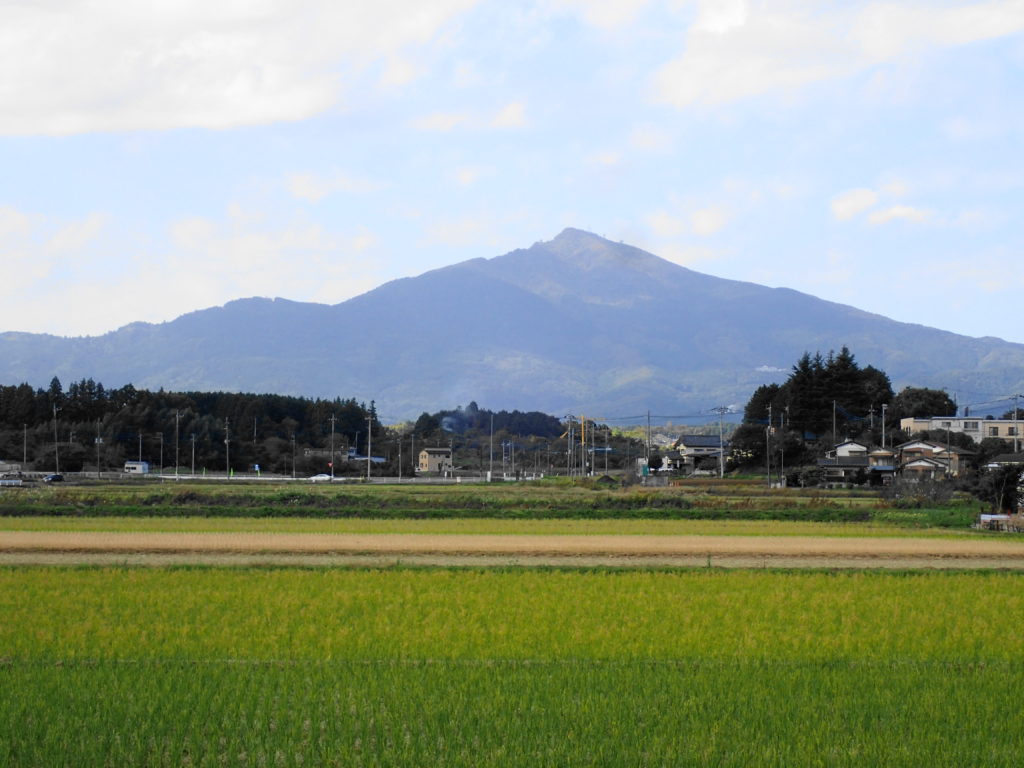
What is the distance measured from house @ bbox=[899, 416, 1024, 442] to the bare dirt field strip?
6645 cm

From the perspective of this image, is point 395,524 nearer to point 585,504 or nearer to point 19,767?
point 585,504

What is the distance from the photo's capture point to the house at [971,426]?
93.2 meters

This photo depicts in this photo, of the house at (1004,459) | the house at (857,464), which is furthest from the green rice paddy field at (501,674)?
the house at (857,464)

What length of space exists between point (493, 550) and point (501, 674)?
1448 cm

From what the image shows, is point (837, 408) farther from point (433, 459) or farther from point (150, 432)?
point (150, 432)

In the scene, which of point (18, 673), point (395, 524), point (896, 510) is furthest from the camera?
point (896, 510)

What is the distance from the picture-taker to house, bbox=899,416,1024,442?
3671 inches

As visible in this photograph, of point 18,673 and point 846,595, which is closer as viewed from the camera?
point 18,673

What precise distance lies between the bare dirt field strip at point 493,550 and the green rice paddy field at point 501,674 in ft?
16.5

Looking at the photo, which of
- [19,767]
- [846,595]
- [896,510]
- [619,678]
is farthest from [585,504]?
[19,767]

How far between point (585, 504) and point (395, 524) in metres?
13.6

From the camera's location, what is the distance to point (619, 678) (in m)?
12.0

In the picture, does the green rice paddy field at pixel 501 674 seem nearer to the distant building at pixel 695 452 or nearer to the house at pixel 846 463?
the house at pixel 846 463

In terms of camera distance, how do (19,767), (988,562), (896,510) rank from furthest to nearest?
(896,510)
(988,562)
(19,767)
